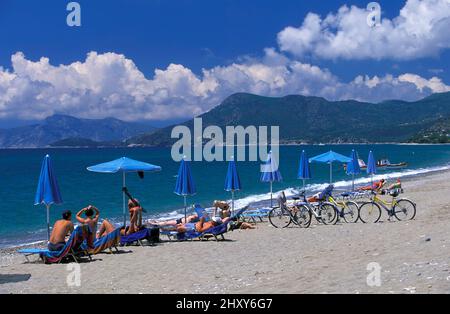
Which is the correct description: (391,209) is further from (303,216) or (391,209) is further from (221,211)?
(221,211)

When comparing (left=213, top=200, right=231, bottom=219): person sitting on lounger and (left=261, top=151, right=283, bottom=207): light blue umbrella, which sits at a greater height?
(left=261, top=151, right=283, bottom=207): light blue umbrella

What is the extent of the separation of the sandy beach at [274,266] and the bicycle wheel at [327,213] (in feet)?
5.38

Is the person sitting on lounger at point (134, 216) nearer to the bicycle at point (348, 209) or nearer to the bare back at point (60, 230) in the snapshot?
the bare back at point (60, 230)

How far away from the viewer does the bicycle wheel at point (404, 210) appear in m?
15.4

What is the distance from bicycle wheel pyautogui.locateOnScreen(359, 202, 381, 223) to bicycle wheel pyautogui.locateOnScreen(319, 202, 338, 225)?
2.68 feet

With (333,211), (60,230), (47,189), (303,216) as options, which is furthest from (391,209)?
(47,189)

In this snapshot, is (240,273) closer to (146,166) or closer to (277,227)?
(146,166)

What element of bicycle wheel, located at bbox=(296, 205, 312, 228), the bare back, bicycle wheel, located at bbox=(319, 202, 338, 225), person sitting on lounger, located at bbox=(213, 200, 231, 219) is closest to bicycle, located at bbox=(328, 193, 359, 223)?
bicycle wheel, located at bbox=(319, 202, 338, 225)

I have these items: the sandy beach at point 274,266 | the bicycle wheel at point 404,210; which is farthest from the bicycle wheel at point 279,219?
the bicycle wheel at point 404,210

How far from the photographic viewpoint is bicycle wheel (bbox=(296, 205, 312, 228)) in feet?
49.9

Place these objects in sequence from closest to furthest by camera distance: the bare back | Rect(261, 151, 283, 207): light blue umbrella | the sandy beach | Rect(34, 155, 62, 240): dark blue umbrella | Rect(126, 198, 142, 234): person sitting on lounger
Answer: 1. the sandy beach
2. the bare back
3. Rect(34, 155, 62, 240): dark blue umbrella
4. Rect(126, 198, 142, 234): person sitting on lounger
5. Rect(261, 151, 283, 207): light blue umbrella

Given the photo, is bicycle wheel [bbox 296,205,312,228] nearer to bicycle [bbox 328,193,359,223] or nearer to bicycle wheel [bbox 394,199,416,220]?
bicycle [bbox 328,193,359,223]

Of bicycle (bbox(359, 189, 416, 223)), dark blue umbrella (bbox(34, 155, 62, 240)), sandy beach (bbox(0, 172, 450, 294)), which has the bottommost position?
sandy beach (bbox(0, 172, 450, 294))
